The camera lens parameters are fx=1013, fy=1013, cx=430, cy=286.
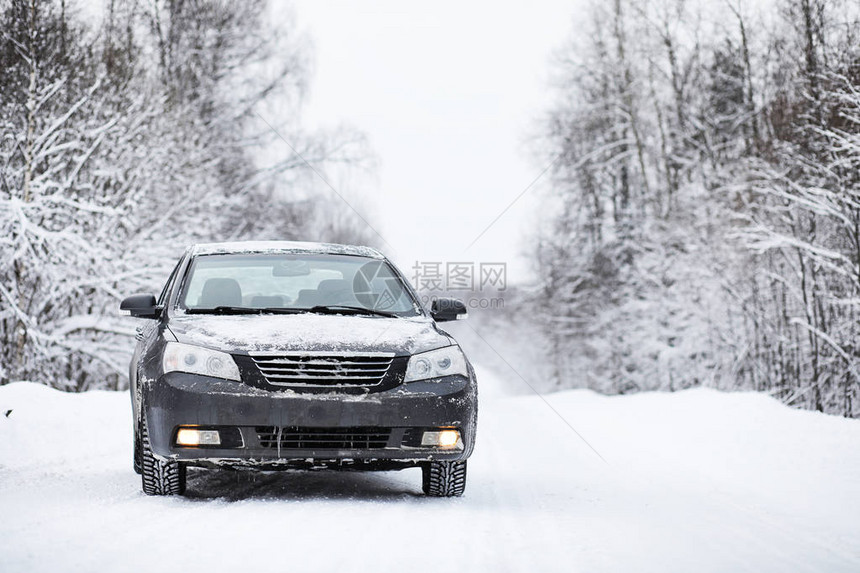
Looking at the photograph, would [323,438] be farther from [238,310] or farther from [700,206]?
[700,206]

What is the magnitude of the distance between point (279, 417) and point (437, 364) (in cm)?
100

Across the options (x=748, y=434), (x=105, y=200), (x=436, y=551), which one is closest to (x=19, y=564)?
(x=436, y=551)

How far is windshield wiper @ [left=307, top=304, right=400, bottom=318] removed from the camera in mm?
6575

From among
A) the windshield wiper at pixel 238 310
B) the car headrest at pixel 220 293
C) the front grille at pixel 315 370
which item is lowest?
the front grille at pixel 315 370

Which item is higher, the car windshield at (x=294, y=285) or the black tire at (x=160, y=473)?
the car windshield at (x=294, y=285)

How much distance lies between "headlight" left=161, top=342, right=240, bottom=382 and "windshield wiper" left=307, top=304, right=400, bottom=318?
1.00m

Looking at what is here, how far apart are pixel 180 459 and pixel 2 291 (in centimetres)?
1294

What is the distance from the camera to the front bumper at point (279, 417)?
5547 millimetres

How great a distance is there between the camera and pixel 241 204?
87.2 feet

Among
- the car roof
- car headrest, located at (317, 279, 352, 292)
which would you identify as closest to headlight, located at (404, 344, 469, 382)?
car headrest, located at (317, 279, 352, 292)

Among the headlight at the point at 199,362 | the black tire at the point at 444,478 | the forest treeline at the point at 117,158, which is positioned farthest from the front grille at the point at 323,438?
the forest treeline at the point at 117,158

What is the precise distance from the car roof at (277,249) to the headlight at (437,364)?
1.76 metres

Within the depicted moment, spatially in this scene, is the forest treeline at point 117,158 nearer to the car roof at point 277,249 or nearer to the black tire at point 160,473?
the car roof at point 277,249

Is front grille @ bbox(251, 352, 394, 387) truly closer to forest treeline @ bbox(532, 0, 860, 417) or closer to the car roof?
the car roof
